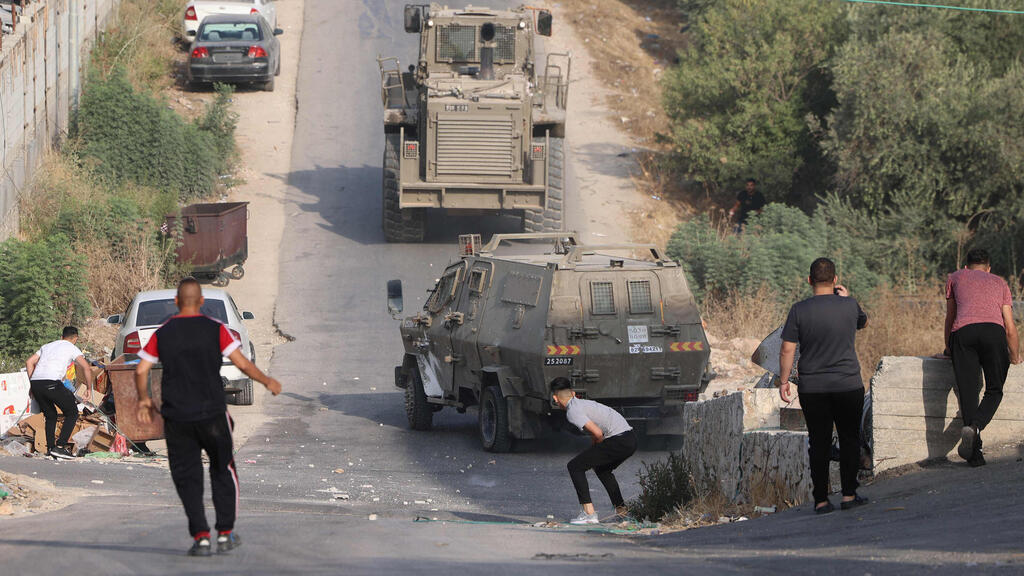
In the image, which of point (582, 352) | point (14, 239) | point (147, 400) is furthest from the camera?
point (14, 239)

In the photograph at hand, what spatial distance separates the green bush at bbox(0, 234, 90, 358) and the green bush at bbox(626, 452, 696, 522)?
1027 cm

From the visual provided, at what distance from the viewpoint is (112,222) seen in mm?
21047

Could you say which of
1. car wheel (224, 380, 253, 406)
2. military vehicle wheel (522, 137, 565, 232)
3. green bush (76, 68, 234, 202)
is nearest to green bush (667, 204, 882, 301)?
military vehicle wheel (522, 137, 565, 232)

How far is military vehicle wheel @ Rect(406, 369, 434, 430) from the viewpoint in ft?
51.5

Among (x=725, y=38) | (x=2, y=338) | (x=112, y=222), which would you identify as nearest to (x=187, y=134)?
(x=112, y=222)

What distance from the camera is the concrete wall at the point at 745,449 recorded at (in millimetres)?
9719

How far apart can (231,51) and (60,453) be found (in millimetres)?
18363

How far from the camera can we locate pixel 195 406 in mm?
7199

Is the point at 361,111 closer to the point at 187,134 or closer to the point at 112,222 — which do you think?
the point at 187,134

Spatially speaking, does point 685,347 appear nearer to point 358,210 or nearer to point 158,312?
point 158,312

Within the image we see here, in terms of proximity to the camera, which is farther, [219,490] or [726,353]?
[726,353]

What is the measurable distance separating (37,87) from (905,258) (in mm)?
16174

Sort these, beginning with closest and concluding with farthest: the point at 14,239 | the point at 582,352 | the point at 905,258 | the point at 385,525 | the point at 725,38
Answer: the point at 385,525 → the point at 582,352 → the point at 14,239 → the point at 905,258 → the point at 725,38

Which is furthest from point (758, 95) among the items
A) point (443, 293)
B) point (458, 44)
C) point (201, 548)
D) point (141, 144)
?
point (201, 548)
